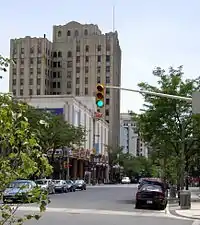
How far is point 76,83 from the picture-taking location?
445ft

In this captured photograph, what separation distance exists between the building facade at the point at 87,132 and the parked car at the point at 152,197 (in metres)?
42.9

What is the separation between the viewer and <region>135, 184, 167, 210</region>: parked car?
28141 millimetres

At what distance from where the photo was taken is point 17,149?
18.7ft

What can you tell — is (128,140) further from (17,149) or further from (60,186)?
(17,149)

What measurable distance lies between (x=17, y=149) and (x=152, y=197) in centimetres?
2338

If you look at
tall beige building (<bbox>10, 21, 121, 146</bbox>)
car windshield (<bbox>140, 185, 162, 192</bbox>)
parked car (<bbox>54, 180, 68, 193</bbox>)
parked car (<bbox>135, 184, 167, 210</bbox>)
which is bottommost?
parked car (<bbox>54, 180, 68, 193</bbox>)

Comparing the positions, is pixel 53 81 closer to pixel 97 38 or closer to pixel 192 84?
pixel 97 38

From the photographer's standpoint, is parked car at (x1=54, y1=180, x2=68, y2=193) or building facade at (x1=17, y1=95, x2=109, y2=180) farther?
building facade at (x1=17, y1=95, x2=109, y2=180)

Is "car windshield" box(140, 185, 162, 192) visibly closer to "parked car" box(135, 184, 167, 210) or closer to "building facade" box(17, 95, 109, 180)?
"parked car" box(135, 184, 167, 210)

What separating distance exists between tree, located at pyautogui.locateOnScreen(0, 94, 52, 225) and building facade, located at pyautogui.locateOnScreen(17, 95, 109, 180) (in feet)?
211

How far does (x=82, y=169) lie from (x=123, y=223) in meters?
82.8

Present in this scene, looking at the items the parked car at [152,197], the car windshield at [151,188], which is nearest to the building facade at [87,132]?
the car windshield at [151,188]

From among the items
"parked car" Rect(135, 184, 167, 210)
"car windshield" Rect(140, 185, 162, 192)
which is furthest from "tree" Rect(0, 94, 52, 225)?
"car windshield" Rect(140, 185, 162, 192)

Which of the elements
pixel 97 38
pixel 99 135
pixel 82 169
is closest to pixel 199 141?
pixel 82 169
